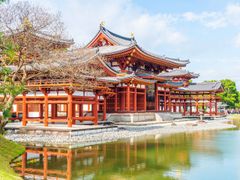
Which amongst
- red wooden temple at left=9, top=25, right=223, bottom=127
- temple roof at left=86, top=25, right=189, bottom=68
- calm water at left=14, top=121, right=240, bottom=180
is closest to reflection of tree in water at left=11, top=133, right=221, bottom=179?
calm water at left=14, top=121, right=240, bottom=180

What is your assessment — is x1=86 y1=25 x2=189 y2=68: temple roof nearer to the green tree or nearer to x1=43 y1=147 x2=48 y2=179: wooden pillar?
x1=43 y1=147 x2=48 y2=179: wooden pillar

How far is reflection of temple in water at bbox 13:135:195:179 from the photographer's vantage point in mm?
12008

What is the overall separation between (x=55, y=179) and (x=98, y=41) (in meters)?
30.8

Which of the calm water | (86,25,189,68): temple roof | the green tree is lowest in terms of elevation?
the calm water

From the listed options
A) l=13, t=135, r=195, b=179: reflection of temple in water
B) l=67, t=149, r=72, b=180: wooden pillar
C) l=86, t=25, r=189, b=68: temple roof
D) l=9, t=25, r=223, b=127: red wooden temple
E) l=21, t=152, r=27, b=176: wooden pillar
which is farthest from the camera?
l=86, t=25, r=189, b=68: temple roof

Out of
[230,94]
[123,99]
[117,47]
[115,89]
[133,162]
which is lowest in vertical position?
[133,162]

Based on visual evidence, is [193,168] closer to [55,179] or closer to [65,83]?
[55,179]

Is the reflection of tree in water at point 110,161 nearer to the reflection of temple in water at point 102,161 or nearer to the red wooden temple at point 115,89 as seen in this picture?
the reflection of temple in water at point 102,161

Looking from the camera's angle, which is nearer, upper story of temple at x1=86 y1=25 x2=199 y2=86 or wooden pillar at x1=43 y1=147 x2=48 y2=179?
wooden pillar at x1=43 y1=147 x2=48 y2=179

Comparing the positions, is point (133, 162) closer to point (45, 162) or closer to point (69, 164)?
point (69, 164)

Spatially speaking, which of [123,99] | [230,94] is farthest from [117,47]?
[230,94]

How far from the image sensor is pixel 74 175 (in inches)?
462

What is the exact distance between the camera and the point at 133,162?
14297 millimetres

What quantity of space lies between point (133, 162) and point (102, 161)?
1.40m
